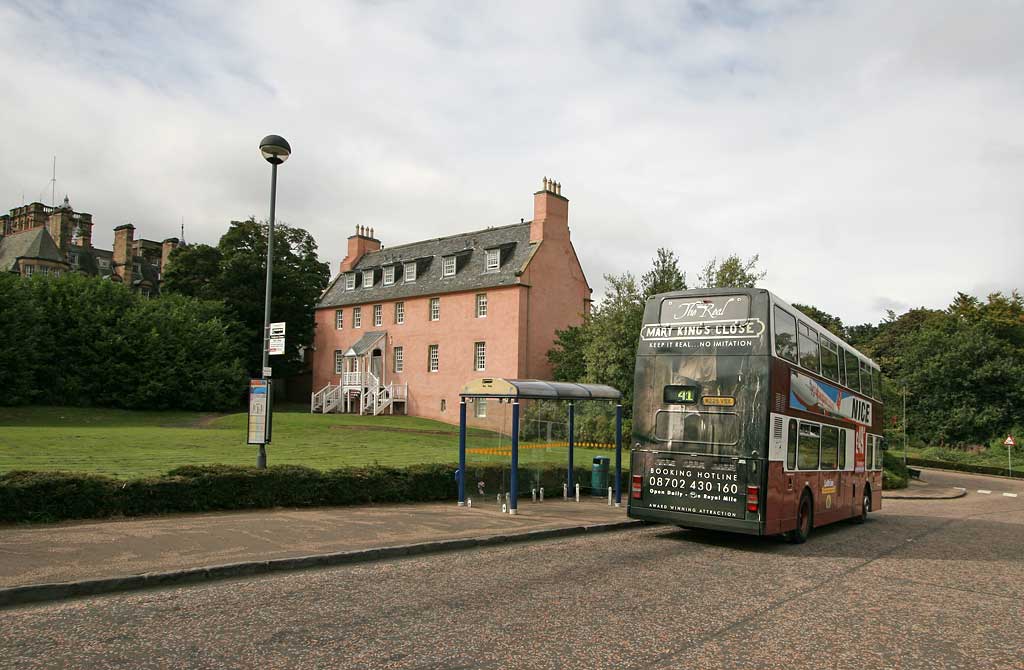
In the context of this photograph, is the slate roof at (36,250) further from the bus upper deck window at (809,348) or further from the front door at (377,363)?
the bus upper deck window at (809,348)

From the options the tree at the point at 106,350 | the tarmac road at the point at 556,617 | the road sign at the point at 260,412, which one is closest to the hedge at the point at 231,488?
the road sign at the point at 260,412

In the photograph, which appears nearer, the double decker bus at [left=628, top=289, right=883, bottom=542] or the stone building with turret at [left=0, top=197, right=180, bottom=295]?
the double decker bus at [left=628, top=289, right=883, bottom=542]

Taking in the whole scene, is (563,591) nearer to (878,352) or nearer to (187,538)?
(187,538)

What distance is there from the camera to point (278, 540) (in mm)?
10750

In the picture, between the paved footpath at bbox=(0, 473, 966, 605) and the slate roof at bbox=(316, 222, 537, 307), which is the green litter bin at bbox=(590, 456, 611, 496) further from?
the slate roof at bbox=(316, 222, 537, 307)

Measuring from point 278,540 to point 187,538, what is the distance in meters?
1.19

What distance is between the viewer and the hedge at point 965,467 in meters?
A: 51.4

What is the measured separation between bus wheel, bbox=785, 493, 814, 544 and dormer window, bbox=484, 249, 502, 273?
33364 millimetres

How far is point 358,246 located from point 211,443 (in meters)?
34.5

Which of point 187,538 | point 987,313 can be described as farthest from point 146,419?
point 987,313

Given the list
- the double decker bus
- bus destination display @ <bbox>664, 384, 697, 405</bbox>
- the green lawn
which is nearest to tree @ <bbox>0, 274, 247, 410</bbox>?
the green lawn

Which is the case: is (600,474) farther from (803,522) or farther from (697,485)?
(697,485)

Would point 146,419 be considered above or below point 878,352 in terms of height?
below

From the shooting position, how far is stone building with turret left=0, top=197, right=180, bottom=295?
70188 millimetres
